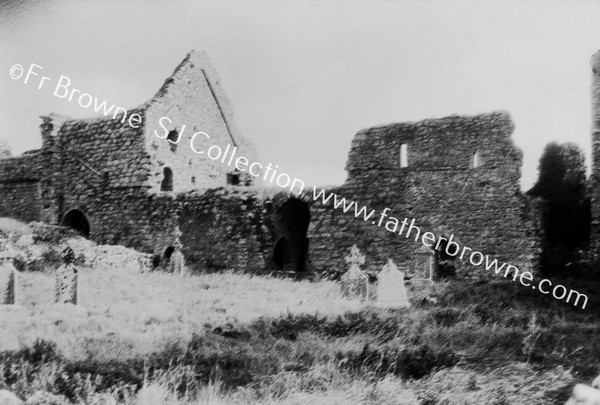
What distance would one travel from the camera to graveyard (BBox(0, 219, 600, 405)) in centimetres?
699

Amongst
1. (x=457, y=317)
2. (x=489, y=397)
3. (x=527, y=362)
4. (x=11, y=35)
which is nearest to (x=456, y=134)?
(x=457, y=317)

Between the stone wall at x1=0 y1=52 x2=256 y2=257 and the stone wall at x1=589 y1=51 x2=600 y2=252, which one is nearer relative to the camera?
the stone wall at x1=589 y1=51 x2=600 y2=252

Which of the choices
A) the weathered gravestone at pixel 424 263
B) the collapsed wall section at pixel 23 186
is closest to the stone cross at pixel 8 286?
the weathered gravestone at pixel 424 263

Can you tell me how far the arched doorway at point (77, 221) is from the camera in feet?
72.0

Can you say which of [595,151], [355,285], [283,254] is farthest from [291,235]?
[595,151]

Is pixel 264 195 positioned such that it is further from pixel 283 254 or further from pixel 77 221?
pixel 77 221

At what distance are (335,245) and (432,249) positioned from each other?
3046 millimetres

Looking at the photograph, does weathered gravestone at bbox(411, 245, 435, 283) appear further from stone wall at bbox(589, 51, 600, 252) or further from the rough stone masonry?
stone wall at bbox(589, 51, 600, 252)

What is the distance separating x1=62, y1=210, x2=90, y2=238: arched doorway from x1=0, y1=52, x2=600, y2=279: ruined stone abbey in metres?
0.05

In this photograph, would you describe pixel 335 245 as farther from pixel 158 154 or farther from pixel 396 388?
pixel 396 388

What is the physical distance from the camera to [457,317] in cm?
1191

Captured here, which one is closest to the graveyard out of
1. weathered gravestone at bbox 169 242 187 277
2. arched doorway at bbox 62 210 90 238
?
weathered gravestone at bbox 169 242 187 277

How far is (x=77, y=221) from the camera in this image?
22.5m

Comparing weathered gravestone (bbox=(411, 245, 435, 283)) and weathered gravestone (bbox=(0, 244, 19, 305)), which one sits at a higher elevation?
weathered gravestone (bbox=(411, 245, 435, 283))
